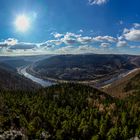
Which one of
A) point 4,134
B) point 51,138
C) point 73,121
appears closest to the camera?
point 4,134

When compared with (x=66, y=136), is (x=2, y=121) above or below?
above

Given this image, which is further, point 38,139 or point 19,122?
point 19,122

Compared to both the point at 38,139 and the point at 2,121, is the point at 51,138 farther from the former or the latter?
the point at 2,121

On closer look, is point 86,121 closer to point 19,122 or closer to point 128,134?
point 128,134

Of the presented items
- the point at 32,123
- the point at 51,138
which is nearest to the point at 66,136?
the point at 51,138

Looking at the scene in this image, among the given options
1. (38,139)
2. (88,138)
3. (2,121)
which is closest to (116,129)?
(88,138)

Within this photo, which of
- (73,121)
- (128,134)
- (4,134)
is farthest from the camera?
(73,121)

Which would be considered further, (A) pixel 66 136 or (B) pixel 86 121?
(B) pixel 86 121

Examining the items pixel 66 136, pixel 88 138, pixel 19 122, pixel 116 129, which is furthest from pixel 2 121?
pixel 116 129

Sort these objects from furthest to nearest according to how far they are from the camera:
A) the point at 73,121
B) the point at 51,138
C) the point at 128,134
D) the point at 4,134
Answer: the point at 73,121
the point at 128,134
the point at 51,138
the point at 4,134
